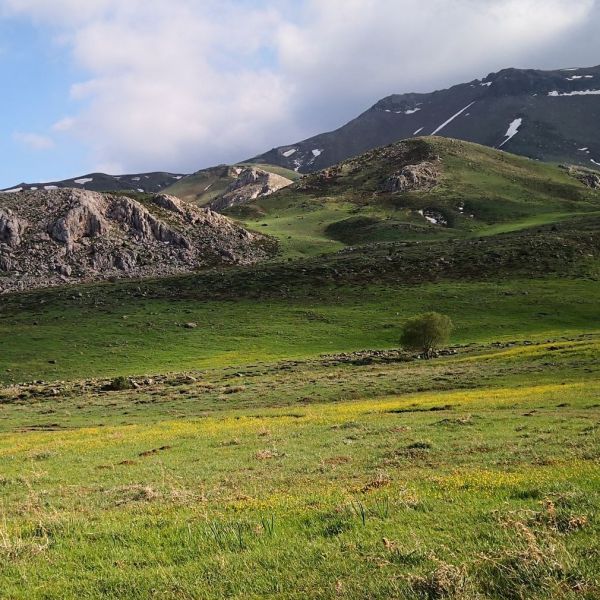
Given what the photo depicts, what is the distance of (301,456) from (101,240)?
134m

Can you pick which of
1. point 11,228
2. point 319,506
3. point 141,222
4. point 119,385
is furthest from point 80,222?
point 319,506

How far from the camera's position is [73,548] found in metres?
11.8

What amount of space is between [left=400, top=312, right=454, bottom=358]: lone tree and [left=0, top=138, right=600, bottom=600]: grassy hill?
2269 millimetres

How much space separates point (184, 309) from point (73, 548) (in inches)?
3742

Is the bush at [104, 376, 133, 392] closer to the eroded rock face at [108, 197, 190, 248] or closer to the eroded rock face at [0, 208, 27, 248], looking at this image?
the eroded rock face at [0, 208, 27, 248]

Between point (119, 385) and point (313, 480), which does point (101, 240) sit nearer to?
point (119, 385)

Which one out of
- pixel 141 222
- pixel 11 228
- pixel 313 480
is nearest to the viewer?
pixel 313 480

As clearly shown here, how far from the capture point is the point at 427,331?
2692 inches

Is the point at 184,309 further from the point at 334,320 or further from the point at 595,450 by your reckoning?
the point at 595,450

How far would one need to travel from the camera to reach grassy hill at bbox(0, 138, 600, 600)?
9047mm

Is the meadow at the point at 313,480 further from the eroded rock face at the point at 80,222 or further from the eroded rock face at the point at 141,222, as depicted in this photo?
the eroded rock face at the point at 141,222

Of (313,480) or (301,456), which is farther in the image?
(301,456)

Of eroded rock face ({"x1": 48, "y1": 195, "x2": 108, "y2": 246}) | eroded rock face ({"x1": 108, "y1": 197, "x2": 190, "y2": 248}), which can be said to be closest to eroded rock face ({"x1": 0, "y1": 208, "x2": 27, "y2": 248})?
eroded rock face ({"x1": 48, "y1": 195, "x2": 108, "y2": 246})

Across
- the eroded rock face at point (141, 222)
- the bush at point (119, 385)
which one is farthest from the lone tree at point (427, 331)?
the eroded rock face at point (141, 222)
